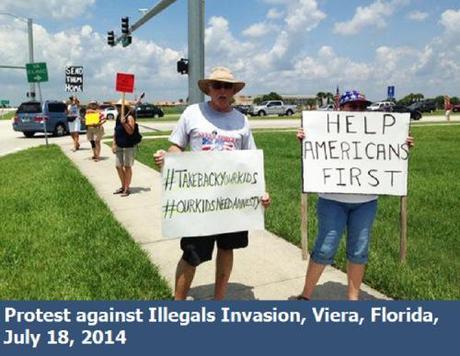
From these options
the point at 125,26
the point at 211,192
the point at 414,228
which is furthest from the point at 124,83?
the point at 125,26

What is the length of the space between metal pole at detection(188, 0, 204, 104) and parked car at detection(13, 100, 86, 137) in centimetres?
1603

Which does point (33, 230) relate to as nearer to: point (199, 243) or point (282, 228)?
point (282, 228)

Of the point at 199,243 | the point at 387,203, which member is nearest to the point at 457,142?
the point at 387,203

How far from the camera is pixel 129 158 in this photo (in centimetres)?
896

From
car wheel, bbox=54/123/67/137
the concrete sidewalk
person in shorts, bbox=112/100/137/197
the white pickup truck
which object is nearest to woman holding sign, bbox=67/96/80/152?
person in shorts, bbox=112/100/137/197

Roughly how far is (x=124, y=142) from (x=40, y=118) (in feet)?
64.2

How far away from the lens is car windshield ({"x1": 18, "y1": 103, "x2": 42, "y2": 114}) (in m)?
26.8

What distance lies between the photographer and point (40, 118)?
26.4 meters

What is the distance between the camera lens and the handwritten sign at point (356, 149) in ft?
14.1

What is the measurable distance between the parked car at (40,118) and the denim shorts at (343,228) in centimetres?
2470

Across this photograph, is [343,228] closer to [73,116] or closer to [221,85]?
[221,85]

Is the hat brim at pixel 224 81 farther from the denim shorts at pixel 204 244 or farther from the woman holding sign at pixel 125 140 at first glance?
the woman holding sign at pixel 125 140

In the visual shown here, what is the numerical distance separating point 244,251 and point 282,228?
903mm

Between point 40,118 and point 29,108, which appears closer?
point 40,118
